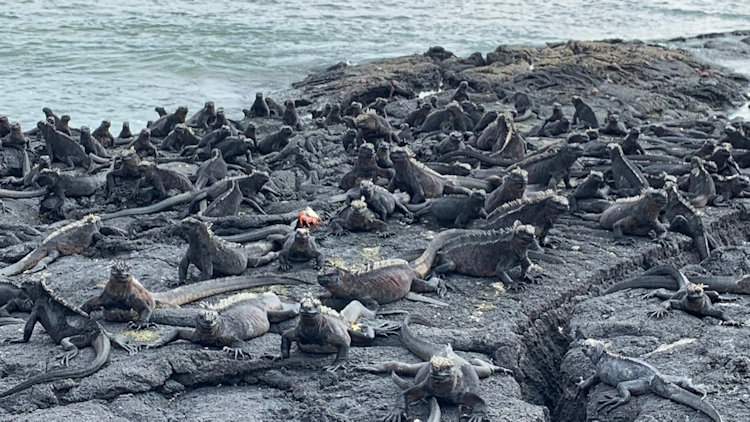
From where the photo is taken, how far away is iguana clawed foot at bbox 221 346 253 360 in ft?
20.3

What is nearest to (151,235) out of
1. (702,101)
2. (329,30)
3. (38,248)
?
(38,248)

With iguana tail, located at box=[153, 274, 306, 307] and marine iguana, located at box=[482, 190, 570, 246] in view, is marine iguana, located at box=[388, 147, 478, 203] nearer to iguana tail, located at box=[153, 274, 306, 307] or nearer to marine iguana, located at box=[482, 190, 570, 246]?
marine iguana, located at box=[482, 190, 570, 246]

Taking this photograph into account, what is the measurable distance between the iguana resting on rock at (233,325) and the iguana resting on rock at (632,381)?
7.09 ft

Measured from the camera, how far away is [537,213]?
868cm

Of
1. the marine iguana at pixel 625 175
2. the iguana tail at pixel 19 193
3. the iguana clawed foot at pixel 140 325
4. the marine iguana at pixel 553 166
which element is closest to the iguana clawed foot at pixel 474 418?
the iguana clawed foot at pixel 140 325

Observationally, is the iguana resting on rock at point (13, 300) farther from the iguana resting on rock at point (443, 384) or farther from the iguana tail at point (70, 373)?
the iguana resting on rock at point (443, 384)

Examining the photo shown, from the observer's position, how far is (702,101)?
19562 mm

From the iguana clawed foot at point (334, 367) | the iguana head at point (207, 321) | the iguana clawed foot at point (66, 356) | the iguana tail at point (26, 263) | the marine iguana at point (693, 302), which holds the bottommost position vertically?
the iguana tail at point (26, 263)

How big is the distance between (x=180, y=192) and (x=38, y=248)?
2520 millimetres

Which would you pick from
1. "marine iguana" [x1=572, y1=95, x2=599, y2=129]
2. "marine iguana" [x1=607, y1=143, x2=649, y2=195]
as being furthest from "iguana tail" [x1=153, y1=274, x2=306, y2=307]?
"marine iguana" [x1=572, y1=95, x2=599, y2=129]

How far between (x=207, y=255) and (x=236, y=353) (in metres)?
1.87

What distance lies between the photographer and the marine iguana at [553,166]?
1070 centimetres

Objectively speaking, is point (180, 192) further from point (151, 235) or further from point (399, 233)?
point (399, 233)

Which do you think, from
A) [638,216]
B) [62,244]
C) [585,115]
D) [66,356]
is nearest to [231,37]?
[585,115]
